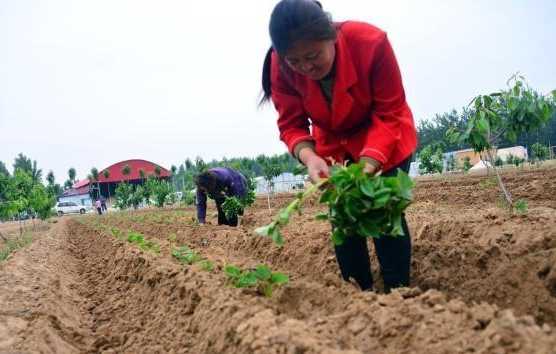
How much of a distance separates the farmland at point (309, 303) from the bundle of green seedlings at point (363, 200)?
34 cm

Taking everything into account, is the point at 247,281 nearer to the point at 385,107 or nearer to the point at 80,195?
the point at 385,107

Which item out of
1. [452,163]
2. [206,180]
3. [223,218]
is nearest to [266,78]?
[206,180]

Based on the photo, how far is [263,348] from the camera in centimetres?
186

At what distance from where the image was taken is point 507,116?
5.71m

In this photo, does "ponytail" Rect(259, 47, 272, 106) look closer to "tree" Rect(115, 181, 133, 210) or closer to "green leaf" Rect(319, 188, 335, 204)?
"green leaf" Rect(319, 188, 335, 204)

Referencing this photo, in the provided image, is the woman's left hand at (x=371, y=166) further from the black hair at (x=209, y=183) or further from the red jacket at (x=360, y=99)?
the black hair at (x=209, y=183)

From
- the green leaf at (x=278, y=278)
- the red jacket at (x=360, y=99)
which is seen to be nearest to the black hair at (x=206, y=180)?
the red jacket at (x=360, y=99)

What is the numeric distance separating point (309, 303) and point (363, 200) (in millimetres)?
752

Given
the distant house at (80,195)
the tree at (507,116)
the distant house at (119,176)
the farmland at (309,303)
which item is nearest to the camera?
the farmland at (309,303)

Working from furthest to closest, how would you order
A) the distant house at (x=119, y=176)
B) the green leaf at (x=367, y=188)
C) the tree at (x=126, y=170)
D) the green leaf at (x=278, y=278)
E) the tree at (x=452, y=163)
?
the distant house at (x=119, y=176) < the tree at (x=126, y=170) < the tree at (x=452, y=163) < the green leaf at (x=278, y=278) < the green leaf at (x=367, y=188)

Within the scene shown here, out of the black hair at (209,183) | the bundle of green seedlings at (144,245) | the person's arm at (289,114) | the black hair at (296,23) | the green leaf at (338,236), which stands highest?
the black hair at (296,23)

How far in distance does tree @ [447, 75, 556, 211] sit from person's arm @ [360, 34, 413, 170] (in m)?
3.02

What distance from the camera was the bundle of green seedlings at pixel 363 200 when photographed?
7.04ft

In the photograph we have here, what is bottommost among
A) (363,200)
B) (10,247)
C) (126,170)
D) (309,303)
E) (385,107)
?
(10,247)
